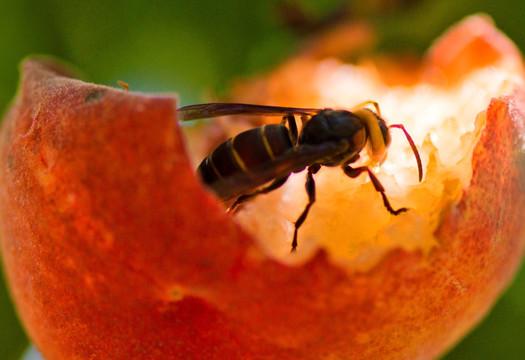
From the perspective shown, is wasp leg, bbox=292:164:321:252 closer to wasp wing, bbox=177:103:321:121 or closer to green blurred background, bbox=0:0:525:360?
wasp wing, bbox=177:103:321:121

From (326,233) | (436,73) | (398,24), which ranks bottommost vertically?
(326,233)

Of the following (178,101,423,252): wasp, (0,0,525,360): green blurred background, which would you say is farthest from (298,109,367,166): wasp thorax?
(0,0,525,360): green blurred background

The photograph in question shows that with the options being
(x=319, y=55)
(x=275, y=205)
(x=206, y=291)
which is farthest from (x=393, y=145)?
(x=319, y=55)

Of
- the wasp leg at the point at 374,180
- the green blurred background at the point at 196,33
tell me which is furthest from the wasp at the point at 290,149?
the green blurred background at the point at 196,33

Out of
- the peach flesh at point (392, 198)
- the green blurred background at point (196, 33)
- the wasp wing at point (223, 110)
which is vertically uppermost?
the green blurred background at point (196, 33)

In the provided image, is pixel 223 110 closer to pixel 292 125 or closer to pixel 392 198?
pixel 292 125

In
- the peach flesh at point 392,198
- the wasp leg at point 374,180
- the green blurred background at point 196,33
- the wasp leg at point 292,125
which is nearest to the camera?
the peach flesh at point 392,198

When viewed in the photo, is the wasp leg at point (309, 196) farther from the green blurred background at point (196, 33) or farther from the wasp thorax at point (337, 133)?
the green blurred background at point (196, 33)

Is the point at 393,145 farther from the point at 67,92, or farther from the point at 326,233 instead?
the point at 67,92

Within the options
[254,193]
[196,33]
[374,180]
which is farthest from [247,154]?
[196,33]
